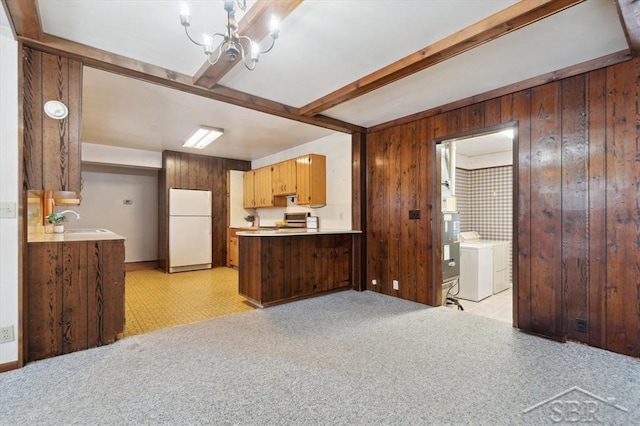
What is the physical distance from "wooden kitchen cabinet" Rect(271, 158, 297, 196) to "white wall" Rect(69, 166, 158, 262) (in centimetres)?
312

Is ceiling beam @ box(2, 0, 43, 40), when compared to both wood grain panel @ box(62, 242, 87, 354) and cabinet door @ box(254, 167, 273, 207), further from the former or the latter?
cabinet door @ box(254, 167, 273, 207)

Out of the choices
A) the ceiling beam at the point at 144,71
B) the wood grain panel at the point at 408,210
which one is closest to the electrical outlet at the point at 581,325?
the wood grain panel at the point at 408,210

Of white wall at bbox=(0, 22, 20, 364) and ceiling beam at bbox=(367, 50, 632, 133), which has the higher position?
ceiling beam at bbox=(367, 50, 632, 133)

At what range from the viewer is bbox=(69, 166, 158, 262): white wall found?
21.2 ft

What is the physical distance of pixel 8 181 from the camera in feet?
7.28

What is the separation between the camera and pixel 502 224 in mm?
5867

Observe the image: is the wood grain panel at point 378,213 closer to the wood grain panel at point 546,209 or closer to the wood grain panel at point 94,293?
the wood grain panel at point 546,209

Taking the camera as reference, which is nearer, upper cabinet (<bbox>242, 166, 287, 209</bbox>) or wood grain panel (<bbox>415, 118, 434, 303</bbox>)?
wood grain panel (<bbox>415, 118, 434, 303</bbox>)

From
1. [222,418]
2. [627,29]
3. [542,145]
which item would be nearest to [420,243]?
[542,145]

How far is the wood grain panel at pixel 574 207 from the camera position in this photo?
8.89 feet

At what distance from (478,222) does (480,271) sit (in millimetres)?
1910

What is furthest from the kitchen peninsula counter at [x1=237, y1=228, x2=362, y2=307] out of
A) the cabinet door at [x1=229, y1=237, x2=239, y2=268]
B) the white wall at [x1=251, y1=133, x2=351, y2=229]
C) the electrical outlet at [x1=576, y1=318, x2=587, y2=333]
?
the electrical outlet at [x1=576, y1=318, x2=587, y2=333]

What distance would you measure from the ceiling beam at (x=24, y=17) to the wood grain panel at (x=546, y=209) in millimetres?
4067

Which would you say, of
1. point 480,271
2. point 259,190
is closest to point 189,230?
point 259,190
